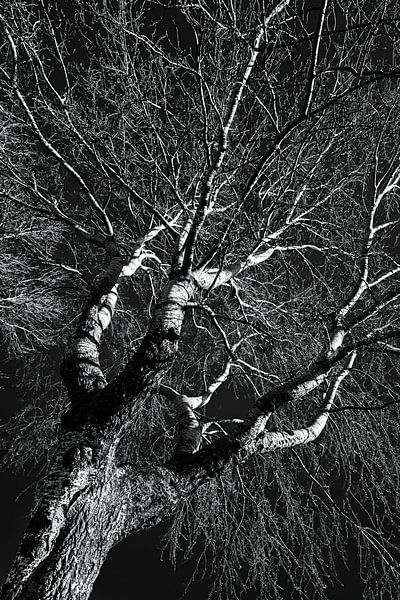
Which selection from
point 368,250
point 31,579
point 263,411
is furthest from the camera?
point 368,250

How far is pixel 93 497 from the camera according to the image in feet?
6.28

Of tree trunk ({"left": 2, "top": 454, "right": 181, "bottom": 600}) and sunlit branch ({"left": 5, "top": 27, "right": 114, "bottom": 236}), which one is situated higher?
sunlit branch ({"left": 5, "top": 27, "right": 114, "bottom": 236})

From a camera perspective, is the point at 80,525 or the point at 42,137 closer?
the point at 80,525

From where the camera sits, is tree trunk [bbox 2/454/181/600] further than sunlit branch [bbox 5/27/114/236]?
No

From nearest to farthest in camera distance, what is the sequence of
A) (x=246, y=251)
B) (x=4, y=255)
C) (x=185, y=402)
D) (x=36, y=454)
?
(x=185, y=402) < (x=246, y=251) < (x=36, y=454) < (x=4, y=255)

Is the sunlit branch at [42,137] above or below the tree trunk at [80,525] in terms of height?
above

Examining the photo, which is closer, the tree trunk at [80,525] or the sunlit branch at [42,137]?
the tree trunk at [80,525]

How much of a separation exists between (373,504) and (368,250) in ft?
6.60

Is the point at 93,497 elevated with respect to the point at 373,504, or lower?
lower

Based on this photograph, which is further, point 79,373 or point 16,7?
point 16,7

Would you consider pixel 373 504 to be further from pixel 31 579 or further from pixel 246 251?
pixel 31 579

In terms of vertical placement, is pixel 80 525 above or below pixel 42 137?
below

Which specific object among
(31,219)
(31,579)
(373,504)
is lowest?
(31,579)

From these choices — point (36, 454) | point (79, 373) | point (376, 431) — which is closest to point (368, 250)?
point (376, 431)
